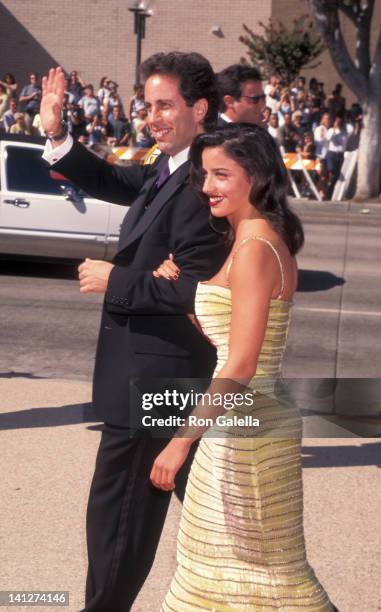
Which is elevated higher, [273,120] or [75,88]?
[75,88]

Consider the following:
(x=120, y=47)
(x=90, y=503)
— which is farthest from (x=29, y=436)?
(x=120, y=47)

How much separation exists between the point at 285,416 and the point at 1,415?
4320mm

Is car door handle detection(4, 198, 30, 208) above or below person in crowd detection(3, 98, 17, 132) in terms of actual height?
above

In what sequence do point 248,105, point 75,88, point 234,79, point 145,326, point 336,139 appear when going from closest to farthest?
point 145,326, point 248,105, point 234,79, point 336,139, point 75,88

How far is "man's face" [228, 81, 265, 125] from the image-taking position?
20.9 feet

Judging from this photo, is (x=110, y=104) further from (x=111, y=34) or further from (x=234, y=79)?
(x=234, y=79)

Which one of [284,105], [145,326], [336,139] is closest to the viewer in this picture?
[145,326]

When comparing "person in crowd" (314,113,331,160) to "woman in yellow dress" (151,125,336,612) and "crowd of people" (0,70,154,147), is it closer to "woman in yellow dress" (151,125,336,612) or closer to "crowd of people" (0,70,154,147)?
"crowd of people" (0,70,154,147)

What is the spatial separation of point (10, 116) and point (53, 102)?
73.2ft

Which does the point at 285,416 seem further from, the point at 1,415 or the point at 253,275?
the point at 1,415

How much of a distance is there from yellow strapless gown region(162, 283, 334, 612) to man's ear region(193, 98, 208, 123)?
869 millimetres

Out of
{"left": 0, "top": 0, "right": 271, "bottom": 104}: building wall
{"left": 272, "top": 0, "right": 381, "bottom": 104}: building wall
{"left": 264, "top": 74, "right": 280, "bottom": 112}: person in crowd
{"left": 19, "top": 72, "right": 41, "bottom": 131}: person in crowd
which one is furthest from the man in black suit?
{"left": 0, "top": 0, "right": 271, "bottom": 104}: building wall

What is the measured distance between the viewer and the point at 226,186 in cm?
335

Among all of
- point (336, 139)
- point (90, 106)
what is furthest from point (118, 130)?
point (336, 139)
